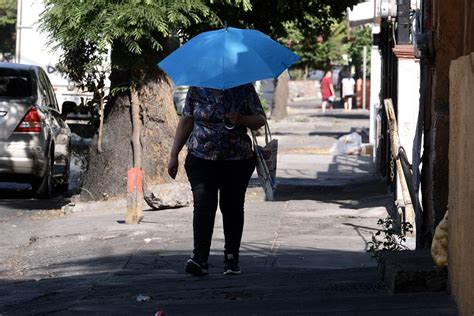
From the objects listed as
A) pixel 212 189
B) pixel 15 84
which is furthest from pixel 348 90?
pixel 212 189

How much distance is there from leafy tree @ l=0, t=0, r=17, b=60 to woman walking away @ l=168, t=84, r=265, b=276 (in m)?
36.5

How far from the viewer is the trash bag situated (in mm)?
25173

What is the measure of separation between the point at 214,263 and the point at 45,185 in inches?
273

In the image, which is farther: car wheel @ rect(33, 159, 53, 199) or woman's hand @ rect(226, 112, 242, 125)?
car wheel @ rect(33, 159, 53, 199)

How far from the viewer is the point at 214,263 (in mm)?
9219

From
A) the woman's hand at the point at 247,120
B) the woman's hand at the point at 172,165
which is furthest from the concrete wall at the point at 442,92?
the woman's hand at the point at 172,165

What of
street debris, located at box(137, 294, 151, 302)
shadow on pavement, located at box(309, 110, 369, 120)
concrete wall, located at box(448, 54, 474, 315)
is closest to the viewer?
concrete wall, located at box(448, 54, 474, 315)

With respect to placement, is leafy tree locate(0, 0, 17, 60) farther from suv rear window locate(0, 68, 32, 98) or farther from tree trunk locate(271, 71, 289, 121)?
suv rear window locate(0, 68, 32, 98)

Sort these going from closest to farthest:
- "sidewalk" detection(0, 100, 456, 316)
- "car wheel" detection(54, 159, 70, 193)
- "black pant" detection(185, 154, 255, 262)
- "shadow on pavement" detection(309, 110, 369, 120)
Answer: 1. "sidewalk" detection(0, 100, 456, 316)
2. "black pant" detection(185, 154, 255, 262)
3. "car wheel" detection(54, 159, 70, 193)
4. "shadow on pavement" detection(309, 110, 369, 120)

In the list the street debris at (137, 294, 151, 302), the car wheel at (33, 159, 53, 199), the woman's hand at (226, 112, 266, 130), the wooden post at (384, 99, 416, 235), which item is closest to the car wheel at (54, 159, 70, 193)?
the car wheel at (33, 159, 53, 199)

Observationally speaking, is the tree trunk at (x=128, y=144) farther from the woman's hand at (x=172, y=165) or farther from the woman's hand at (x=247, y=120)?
the woman's hand at (x=247, y=120)

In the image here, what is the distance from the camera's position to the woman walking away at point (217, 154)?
8164mm

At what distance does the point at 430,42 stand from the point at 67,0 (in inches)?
228

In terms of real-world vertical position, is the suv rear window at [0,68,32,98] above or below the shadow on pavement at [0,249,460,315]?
above
